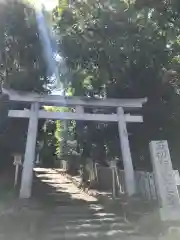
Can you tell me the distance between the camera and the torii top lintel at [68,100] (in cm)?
1062

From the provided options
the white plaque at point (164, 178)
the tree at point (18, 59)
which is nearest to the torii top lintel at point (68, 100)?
the tree at point (18, 59)

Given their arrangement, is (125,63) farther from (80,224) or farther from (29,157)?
(80,224)

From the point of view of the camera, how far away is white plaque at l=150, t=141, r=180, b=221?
8.22 m

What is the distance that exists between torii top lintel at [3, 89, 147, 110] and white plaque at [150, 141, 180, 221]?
271cm

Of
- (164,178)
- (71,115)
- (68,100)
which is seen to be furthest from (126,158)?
(68,100)

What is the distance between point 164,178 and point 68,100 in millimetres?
4274

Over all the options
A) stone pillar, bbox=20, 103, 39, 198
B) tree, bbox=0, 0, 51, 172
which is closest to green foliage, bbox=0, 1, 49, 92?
tree, bbox=0, 0, 51, 172

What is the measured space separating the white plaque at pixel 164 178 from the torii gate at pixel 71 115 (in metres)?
1.66

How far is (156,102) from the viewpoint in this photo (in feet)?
41.3

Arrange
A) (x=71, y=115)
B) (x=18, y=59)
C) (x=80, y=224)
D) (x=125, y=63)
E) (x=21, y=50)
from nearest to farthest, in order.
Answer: (x=80, y=224)
(x=71, y=115)
(x=125, y=63)
(x=21, y=50)
(x=18, y=59)

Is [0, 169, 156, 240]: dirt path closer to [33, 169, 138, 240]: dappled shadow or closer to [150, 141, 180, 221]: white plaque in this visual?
[33, 169, 138, 240]: dappled shadow

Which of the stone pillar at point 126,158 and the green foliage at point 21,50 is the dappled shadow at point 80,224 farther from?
the green foliage at point 21,50

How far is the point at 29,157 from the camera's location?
392 inches

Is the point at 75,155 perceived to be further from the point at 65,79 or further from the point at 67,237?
the point at 67,237
